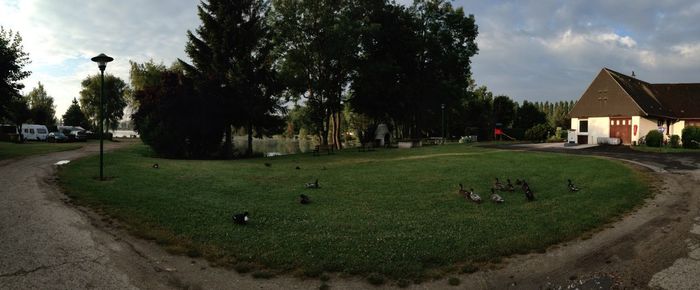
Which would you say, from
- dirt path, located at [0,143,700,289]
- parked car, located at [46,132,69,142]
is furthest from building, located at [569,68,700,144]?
parked car, located at [46,132,69,142]

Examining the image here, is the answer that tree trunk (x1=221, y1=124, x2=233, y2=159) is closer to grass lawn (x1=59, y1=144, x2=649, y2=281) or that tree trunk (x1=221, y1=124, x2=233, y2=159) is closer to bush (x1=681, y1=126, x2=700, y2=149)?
grass lawn (x1=59, y1=144, x2=649, y2=281)

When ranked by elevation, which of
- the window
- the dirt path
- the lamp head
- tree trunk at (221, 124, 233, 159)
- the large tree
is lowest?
the dirt path

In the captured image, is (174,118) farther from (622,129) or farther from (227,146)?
(622,129)

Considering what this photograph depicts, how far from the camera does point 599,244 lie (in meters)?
7.70

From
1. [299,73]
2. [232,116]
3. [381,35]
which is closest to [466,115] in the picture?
[381,35]

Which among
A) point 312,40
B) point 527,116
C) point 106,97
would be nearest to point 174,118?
point 312,40

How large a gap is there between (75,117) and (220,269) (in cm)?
9127

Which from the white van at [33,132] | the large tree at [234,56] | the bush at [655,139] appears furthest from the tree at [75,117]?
the bush at [655,139]

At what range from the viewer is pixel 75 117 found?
78625 mm

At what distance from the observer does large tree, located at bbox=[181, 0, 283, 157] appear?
3625cm

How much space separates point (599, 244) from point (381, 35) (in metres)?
42.7

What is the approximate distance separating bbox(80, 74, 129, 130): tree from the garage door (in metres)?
A: 77.7

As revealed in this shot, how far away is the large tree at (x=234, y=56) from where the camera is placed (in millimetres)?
36250

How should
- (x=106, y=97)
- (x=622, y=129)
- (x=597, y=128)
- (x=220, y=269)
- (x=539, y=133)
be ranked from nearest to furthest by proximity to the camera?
(x=220, y=269) → (x=622, y=129) → (x=597, y=128) → (x=539, y=133) → (x=106, y=97)
